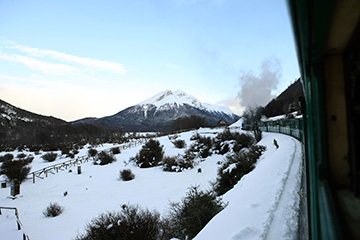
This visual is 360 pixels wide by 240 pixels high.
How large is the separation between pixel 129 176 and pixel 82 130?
66991mm

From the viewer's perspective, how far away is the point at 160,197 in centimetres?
1150

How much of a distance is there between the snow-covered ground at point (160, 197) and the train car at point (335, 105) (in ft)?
8.99

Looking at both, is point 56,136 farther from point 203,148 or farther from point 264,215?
point 264,215

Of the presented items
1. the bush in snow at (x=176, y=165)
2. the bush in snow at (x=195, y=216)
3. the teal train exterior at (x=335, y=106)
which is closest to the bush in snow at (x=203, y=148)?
the bush in snow at (x=176, y=165)

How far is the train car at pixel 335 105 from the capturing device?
773 mm

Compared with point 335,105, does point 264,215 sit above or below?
below

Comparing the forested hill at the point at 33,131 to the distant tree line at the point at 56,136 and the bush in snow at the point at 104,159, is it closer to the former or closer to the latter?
the distant tree line at the point at 56,136

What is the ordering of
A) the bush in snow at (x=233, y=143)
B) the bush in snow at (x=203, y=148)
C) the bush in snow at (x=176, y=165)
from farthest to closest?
the bush in snow at (x=203, y=148) < the bush in snow at (x=233, y=143) < the bush in snow at (x=176, y=165)

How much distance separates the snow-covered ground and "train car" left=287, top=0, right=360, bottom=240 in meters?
2.74

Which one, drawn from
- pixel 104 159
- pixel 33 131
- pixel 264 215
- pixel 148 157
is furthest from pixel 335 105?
pixel 33 131

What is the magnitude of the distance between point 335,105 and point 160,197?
11.7 metres

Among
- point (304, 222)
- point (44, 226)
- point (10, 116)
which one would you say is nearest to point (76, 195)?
point (44, 226)

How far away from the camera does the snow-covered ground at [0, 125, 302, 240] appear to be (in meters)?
3.75

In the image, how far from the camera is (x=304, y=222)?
360cm
